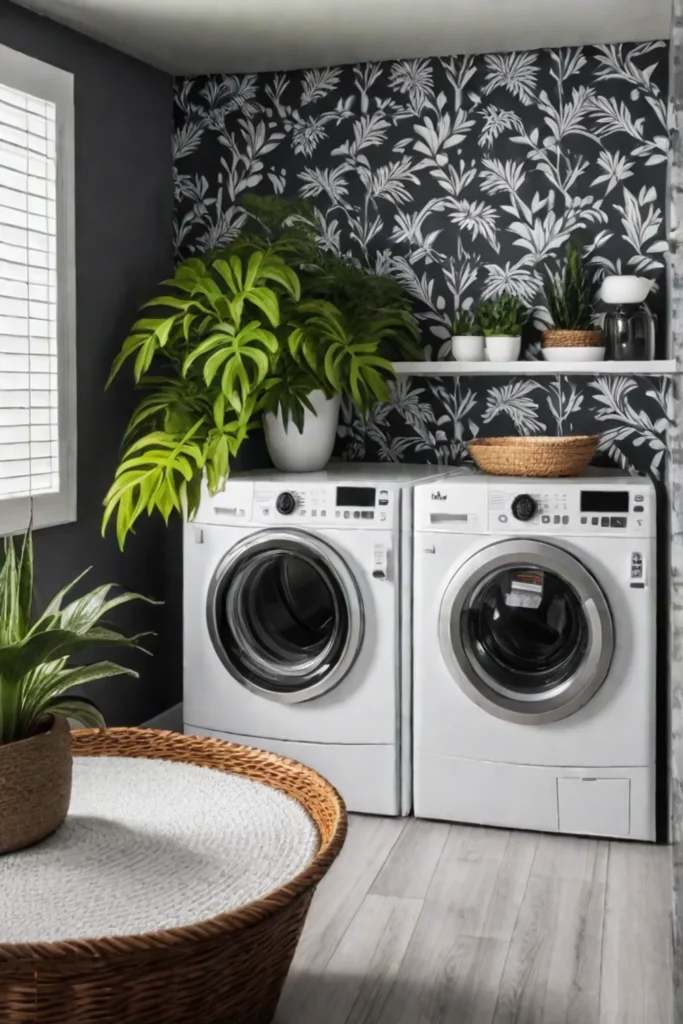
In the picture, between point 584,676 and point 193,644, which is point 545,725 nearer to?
point 584,676

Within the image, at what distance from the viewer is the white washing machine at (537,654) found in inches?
124

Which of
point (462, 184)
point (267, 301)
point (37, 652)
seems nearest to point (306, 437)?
point (267, 301)

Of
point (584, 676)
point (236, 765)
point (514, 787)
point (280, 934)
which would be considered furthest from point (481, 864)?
point (280, 934)

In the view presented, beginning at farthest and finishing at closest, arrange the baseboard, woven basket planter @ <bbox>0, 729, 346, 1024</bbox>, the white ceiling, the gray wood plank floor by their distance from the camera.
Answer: the baseboard
the white ceiling
the gray wood plank floor
woven basket planter @ <bbox>0, 729, 346, 1024</bbox>

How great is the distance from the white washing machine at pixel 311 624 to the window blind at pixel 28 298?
54 cm

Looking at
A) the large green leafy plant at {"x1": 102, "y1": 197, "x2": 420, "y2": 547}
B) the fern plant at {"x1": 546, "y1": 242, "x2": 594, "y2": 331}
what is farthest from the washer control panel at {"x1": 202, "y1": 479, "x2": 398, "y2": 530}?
the fern plant at {"x1": 546, "y1": 242, "x2": 594, "y2": 331}

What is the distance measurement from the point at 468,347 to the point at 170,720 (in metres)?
1.71

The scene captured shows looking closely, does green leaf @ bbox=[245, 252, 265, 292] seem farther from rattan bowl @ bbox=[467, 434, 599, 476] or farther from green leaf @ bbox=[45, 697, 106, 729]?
green leaf @ bbox=[45, 697, 106, 729]

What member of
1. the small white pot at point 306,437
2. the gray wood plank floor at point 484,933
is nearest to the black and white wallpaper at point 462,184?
the small white pot at point 306,437

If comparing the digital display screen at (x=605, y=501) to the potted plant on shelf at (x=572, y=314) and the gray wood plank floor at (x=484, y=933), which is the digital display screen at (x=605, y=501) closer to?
the potted plant on shelf at (x=572, y=314)

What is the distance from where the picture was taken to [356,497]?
11.0ft

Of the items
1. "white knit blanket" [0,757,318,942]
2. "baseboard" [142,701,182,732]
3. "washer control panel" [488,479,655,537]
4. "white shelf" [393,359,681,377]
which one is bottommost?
"baseboard" [142,701,182,732]

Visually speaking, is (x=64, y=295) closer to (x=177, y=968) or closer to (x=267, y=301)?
(x=267, y=301)

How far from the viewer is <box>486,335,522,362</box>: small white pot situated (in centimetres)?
373
